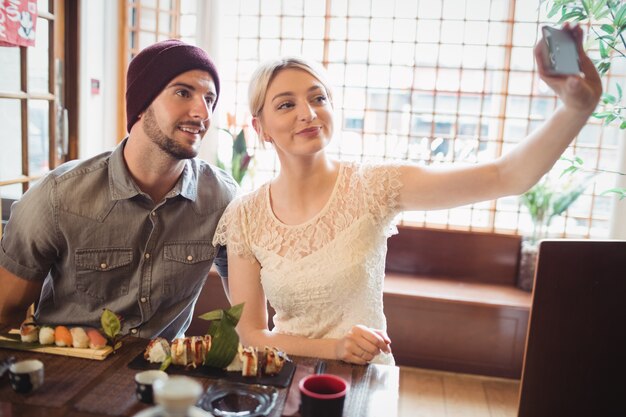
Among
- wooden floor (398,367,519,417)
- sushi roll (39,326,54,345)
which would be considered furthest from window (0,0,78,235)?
wooden floor (398,367,519,417)

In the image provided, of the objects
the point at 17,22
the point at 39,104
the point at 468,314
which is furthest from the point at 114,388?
the point at 468,314

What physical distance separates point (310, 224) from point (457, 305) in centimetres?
189

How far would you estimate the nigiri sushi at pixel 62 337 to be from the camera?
4.05 feet

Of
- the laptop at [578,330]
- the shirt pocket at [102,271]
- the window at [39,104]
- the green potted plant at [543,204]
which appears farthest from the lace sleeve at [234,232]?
the green potted plant at [543,204]

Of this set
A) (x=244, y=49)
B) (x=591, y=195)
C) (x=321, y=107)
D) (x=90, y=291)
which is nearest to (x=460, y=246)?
(x=591, y=195)

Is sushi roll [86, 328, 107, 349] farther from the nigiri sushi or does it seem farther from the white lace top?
the white lace top

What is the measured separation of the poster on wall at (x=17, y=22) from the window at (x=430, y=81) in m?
1.32

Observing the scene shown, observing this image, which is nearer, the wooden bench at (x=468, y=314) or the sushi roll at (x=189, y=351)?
the sushi roll at (x=189, y=351)

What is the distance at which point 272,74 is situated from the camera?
60.6 inches

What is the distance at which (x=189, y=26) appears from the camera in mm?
3926

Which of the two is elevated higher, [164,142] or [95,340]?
[164,142]

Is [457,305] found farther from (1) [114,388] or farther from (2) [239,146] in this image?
(1) [114,388]

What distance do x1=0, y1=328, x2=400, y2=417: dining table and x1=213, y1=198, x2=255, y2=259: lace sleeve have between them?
0.39 metres

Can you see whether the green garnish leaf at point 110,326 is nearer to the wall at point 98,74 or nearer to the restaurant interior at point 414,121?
the restaurant interior at point 414,121
